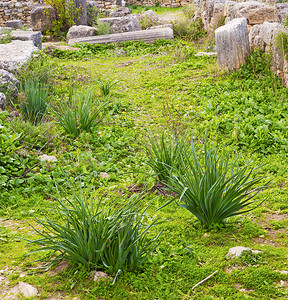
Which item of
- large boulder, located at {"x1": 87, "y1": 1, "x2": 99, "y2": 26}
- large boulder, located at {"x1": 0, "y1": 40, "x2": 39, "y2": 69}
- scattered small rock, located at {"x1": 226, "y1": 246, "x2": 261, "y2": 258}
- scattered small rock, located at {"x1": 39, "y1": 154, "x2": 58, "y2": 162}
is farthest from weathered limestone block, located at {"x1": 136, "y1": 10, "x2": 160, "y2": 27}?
scattered small rock, located at {"x1": 226, "y1": 246, "x2": 261, "y2": 258}

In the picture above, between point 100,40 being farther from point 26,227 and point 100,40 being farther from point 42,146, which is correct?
point 26,227

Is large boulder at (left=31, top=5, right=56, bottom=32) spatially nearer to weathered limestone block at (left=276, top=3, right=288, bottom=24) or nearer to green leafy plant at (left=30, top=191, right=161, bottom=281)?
weathered limestone block at (left=276, top=3, right=288, bottom=24)

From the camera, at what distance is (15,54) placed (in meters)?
7.24

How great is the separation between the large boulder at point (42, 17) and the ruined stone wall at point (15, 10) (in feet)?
18.4

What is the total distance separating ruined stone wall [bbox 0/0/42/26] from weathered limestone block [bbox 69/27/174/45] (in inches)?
339

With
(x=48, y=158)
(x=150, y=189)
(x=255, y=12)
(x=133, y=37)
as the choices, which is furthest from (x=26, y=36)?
(x=150, y=189)

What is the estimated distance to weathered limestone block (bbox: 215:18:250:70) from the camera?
7.01 m

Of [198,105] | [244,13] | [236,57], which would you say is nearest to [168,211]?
[198,105]

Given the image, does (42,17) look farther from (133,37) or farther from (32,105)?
(32,105)

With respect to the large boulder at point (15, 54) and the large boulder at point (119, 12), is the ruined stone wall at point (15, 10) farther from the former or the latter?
the large boulder at point (15, 54)

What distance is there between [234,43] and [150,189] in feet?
Answer: 14.4

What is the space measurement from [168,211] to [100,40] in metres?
9.16

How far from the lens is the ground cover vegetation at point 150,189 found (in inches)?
96.3

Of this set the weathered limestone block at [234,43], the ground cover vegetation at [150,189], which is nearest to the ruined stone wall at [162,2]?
the ground cover vegetation at [150,189]
